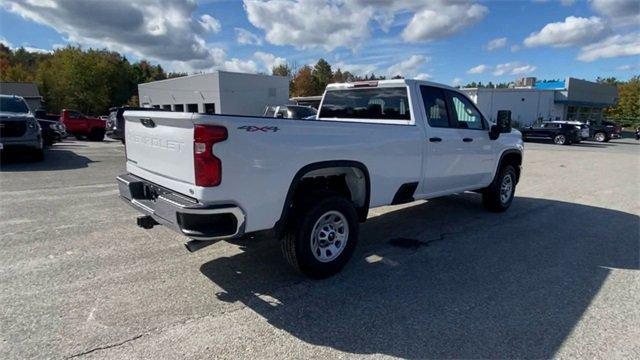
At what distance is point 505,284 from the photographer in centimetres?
401

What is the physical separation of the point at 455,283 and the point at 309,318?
1591mm

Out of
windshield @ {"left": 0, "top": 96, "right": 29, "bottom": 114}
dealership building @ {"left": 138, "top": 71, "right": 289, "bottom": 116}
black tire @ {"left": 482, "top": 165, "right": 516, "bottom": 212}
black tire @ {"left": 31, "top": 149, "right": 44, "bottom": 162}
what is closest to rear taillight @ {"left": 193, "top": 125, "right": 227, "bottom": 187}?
black tire @ {"left": 482, "top": 165, "right": 516, "bottom": 212}

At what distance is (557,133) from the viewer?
27750mm

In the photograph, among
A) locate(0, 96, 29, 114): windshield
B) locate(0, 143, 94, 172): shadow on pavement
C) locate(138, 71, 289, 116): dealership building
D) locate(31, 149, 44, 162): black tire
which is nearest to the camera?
locate(0, 143, 94, 172): shadow on pavement

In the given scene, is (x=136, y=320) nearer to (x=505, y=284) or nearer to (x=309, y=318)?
(x=309, y=318)

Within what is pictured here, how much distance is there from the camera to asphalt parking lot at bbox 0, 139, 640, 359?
2947 mm

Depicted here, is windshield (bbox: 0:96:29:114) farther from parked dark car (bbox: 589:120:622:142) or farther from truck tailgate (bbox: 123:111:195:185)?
parked dark car (bbox: 589:120:622:142)

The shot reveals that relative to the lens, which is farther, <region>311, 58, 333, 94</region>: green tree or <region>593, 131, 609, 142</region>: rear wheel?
<region>311, 58, 333, 94</region>: green tree

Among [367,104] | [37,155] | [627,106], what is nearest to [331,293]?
[367,104]

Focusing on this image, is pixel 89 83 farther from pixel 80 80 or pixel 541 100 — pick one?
pixel 541 100

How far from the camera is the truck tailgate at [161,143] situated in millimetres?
3287

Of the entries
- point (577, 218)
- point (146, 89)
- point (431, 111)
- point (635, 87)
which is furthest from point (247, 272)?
point (635, 87)

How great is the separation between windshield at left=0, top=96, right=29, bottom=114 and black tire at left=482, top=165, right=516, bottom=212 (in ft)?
42.0

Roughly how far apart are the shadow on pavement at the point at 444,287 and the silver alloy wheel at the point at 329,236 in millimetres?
254
